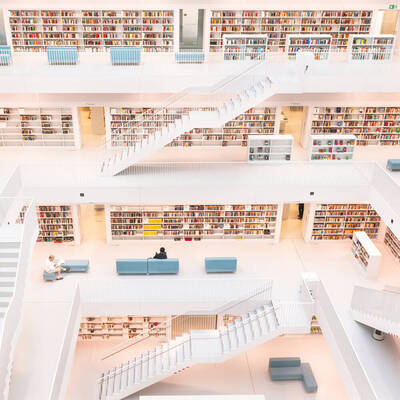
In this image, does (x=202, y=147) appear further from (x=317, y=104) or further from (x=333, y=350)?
(x=333, y=350)

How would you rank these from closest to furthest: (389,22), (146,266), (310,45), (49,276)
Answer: (49,276), (146,266), (310,45), (389,22)

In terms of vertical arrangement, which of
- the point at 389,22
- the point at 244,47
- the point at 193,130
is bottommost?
the point at 193,130

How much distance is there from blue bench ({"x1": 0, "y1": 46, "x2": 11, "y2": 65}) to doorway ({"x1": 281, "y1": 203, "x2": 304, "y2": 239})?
9.46 metres

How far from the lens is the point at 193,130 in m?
14.7

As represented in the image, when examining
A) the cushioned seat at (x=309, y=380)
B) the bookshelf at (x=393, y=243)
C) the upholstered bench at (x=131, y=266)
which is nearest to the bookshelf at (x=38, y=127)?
the upholstered bench at (x=131, y=266)

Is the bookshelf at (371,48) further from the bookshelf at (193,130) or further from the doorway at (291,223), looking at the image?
the doorway at (291,223)

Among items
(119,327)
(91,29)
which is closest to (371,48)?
(91,29)

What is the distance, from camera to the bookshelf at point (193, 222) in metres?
14.0

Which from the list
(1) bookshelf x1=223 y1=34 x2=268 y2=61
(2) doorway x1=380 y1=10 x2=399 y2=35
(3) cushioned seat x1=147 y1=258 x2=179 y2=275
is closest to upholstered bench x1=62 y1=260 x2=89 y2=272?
(3) cushioned seat x1=147 y1=258 x2=179 y2=275

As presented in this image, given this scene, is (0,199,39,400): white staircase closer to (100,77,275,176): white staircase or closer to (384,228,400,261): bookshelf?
(100,77,275,176): white staircase

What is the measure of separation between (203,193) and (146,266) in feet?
7.99

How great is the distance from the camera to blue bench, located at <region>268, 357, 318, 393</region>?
1223cm

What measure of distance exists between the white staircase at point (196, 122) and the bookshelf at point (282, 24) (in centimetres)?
337

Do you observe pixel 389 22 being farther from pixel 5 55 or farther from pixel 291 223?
pixel 5 55
